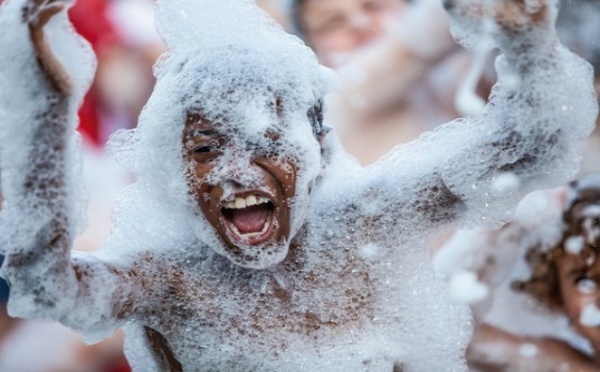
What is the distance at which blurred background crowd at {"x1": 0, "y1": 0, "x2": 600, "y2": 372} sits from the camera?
3.84 ft

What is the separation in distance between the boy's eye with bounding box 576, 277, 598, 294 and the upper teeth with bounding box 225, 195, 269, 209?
0.68m

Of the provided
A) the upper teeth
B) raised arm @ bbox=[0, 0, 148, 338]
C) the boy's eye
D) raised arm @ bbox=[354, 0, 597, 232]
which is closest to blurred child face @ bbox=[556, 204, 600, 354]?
the boy's eye

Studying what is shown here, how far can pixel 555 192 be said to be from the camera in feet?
3.93

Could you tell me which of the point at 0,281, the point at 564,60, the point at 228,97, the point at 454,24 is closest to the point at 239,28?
the point at 228,97

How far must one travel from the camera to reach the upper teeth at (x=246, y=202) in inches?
26.4

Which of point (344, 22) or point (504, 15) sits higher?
Answer: point (504, 15)

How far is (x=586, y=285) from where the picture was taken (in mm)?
1166

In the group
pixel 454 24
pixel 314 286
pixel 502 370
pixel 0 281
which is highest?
pixel 454 24

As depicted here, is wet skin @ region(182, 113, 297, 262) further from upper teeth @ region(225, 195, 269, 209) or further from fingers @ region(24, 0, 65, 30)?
fingers @ region(24, 0, 65, 30)

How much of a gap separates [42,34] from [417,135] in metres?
0.67

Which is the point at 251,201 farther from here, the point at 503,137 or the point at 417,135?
the point at 417,135

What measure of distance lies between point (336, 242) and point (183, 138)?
0.63 ft

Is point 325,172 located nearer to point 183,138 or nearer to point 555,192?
point 183,138

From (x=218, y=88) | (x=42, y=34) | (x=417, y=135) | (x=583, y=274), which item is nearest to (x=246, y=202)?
(x=218, y=88)
